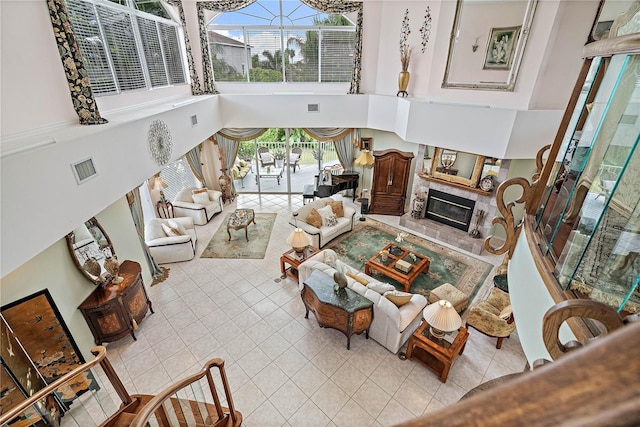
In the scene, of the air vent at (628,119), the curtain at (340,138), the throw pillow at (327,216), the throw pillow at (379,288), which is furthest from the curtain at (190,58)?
the air vent at (628,119)

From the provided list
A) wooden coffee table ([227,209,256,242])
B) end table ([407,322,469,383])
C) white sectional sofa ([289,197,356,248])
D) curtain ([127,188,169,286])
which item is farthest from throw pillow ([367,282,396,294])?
curtain ([127,188,169,286])

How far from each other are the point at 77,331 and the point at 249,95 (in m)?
6.05

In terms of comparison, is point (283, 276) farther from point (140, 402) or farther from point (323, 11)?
point (323, 11)

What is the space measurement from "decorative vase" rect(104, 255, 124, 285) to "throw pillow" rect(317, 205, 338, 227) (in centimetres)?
411

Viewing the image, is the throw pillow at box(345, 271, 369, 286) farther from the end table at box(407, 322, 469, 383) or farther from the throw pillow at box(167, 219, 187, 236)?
the throw pillow at box(167, 219, 187, 236)

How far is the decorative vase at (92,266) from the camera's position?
4.15 m

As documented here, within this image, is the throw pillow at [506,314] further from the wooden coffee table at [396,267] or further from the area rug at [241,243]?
the area rug at [241,243]

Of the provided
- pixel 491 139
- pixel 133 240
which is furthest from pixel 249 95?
pixel 491 139

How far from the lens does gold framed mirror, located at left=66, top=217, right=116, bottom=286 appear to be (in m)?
4.02

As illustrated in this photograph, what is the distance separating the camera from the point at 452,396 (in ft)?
13.0

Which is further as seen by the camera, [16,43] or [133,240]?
[133,240]

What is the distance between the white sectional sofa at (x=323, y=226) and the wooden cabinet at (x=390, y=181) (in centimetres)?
119

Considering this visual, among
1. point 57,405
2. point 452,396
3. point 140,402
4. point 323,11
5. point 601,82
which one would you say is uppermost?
point 323,11

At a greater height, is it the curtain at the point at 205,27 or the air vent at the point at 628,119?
the curtain at the point at 205,27
